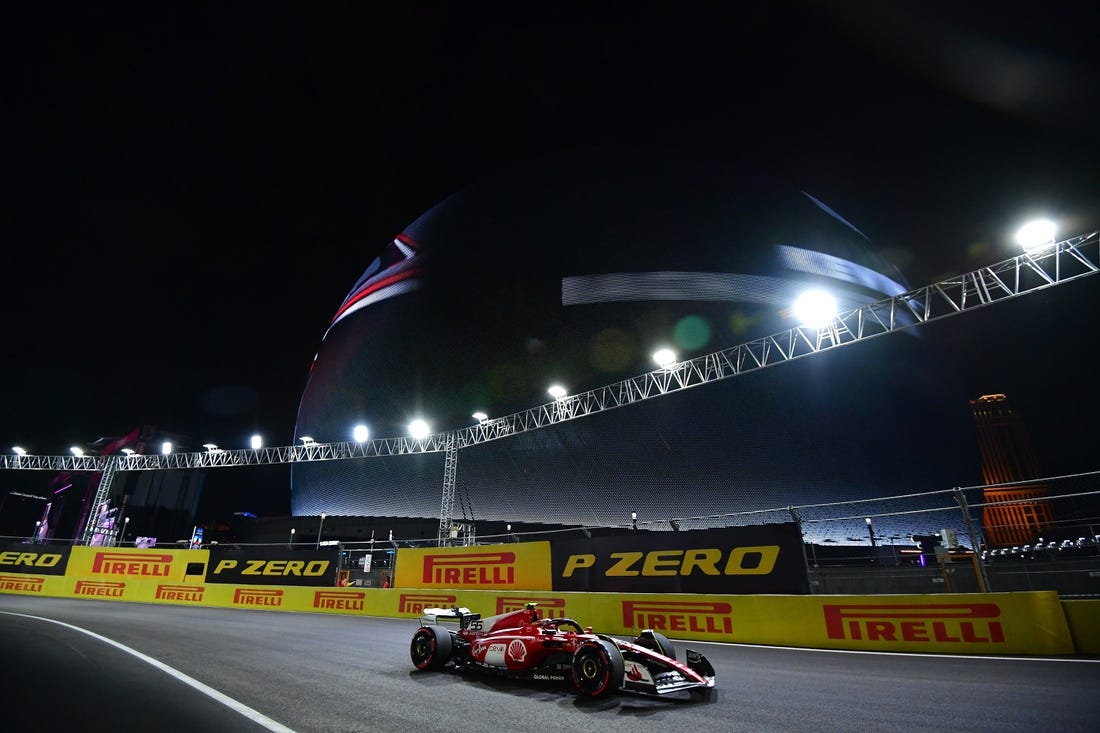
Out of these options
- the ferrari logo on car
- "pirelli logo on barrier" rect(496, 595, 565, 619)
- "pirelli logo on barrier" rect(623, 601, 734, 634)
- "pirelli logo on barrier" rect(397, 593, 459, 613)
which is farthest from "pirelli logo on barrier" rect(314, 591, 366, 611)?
the ferrari logo on car

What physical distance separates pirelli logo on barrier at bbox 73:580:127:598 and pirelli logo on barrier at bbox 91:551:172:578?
0.34 m


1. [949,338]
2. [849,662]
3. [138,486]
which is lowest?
[849,662]

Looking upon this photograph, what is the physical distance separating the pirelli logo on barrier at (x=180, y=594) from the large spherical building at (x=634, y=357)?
1503 cm

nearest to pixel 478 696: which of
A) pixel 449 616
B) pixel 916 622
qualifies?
pixel 449 616

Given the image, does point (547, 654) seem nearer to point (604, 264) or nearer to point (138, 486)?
point (604, 264)

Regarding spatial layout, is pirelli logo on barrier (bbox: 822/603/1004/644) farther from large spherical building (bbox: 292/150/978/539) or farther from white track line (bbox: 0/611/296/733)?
large spherical building (bbox: 292/150/978/539)

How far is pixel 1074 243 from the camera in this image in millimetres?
11477

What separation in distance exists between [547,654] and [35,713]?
4.02 meters

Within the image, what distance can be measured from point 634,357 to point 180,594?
77.0 feet

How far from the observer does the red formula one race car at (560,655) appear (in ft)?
13.6

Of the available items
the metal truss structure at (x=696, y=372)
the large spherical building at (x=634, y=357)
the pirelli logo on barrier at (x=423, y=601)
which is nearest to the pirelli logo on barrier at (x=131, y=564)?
the metal truss structure at (x=696, y=372)

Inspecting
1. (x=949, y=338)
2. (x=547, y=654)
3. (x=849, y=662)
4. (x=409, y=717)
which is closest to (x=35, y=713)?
(x=409, y=717)

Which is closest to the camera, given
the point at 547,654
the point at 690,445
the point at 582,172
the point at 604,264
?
the point at 547,654

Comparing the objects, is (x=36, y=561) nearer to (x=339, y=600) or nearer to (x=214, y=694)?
(x=339, y=600)
